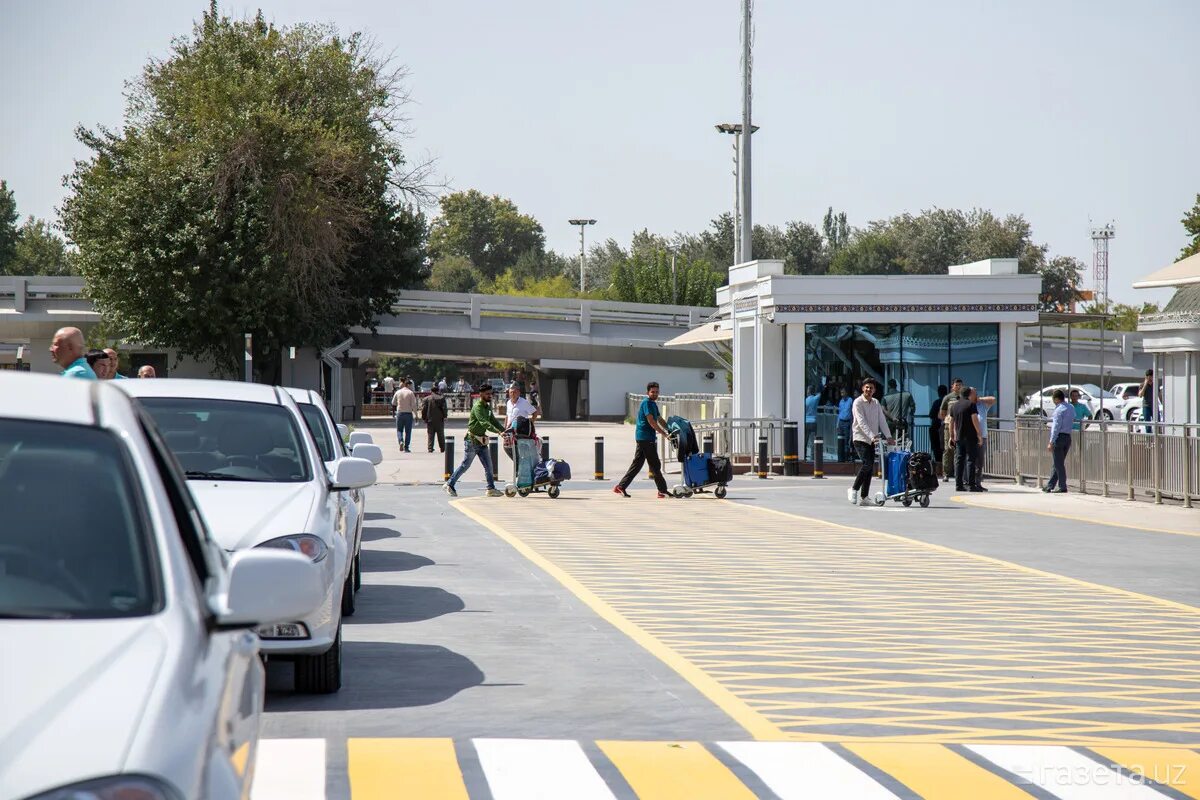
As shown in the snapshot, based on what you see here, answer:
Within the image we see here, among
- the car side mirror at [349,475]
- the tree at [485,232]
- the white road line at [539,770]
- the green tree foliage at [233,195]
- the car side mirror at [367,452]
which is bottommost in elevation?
the white road line at [539,770]

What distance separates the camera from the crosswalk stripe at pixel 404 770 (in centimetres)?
604

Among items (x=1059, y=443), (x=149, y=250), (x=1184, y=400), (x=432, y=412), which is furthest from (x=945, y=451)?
(x=149, y=250)

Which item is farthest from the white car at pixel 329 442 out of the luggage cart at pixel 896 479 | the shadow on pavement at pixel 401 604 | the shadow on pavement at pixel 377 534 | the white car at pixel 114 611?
the luggage cart at pixel 896 479

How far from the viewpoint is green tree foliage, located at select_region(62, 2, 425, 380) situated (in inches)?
1902

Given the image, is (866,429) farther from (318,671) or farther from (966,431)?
(318,671)

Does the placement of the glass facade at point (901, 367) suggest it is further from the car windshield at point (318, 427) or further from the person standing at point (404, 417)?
the car windshield at point (318, 427)

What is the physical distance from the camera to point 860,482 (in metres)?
22.2

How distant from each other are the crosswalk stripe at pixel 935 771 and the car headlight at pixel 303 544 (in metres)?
2.80

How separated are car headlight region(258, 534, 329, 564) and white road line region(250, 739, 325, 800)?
1088 millimetres

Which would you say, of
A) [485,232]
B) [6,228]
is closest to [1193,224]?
[6,228]

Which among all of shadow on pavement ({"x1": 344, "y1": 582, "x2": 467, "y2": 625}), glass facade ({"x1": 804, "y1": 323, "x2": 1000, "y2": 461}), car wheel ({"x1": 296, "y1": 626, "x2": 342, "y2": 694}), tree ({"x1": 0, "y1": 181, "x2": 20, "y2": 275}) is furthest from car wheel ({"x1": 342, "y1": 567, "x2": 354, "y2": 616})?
tree ({"x1": 0, "y1": 181, "x2": 20, "y2": 275})

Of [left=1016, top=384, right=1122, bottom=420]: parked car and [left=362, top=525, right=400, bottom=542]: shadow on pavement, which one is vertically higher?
[left=1016, top=384, right=1122, bottom=420]: parked car

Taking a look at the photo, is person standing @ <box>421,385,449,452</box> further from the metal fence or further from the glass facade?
the metal fence

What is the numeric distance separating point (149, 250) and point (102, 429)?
46.5 m
